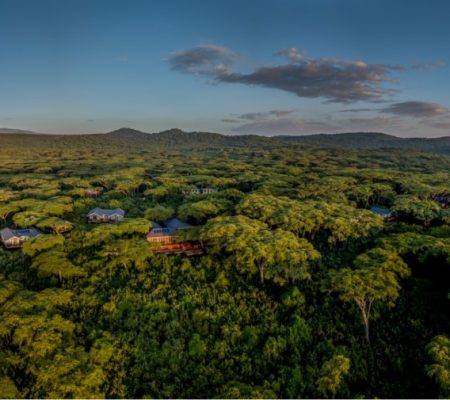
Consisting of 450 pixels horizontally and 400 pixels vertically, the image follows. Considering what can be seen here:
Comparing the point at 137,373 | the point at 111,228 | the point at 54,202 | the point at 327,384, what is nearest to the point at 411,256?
the point at 327,384

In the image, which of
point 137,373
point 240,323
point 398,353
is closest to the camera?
point 137,373

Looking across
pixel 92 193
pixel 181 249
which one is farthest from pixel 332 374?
pixel 92 193

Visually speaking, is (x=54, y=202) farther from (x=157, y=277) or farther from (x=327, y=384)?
(x=327, y=384)

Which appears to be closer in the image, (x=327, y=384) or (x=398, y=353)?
(x=327, y=384)

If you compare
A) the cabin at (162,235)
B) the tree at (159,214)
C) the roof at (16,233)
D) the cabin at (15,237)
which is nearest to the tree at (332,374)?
the cabin at (162,235)

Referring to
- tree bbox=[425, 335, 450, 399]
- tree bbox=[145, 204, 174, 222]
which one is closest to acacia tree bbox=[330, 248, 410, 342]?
tree bbox=[425, 335, 450, 399]

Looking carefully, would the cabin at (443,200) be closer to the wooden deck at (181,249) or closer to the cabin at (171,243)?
the wooden deck at (181,249)
